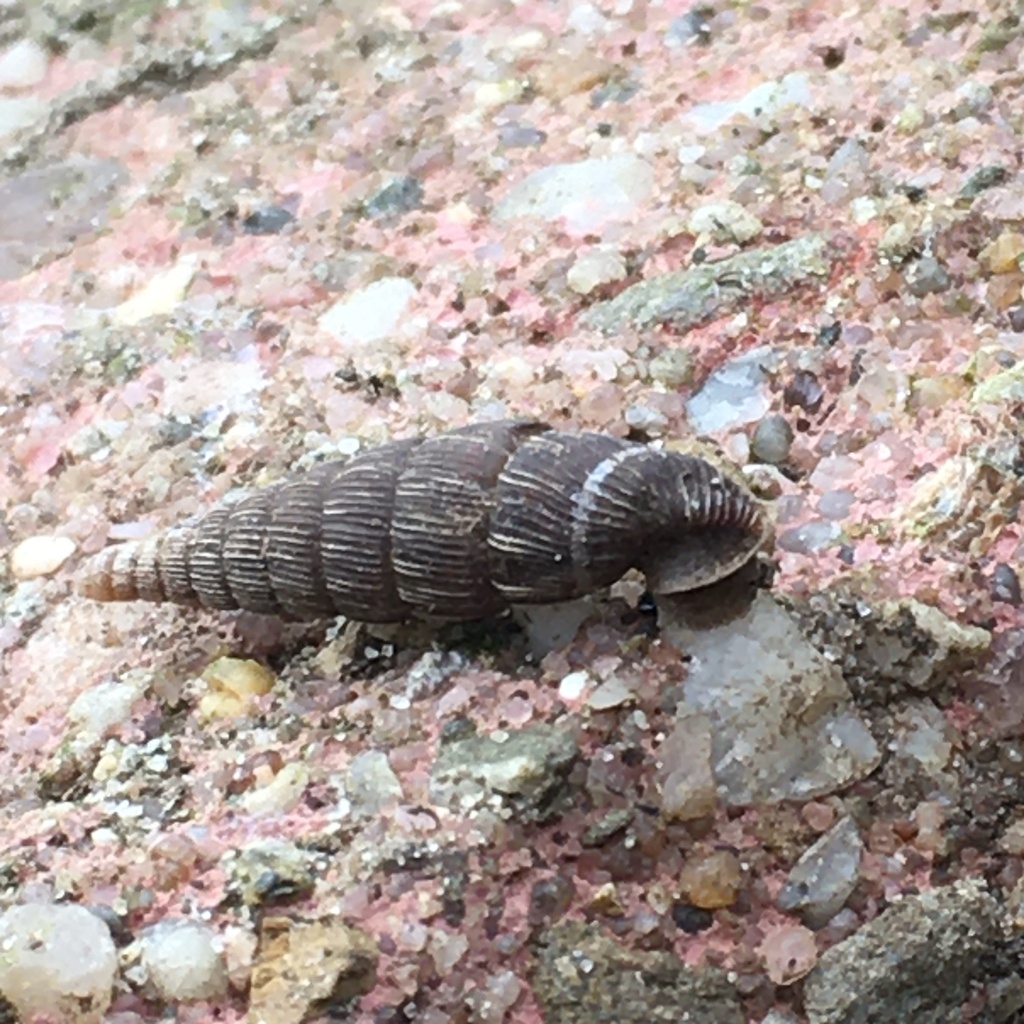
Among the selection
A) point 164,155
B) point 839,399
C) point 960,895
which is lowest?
point 960,895

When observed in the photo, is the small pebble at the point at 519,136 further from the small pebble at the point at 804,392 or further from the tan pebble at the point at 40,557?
the tan pebble at the point at 40,557

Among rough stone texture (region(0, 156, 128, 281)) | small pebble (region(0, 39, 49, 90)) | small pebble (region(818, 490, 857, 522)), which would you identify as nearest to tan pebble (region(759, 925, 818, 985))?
small pebble (region(818, 490, 857, 522))

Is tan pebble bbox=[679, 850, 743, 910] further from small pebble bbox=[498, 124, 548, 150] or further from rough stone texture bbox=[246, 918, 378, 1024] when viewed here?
small pebble bbox=[498, 124, 548, 150]

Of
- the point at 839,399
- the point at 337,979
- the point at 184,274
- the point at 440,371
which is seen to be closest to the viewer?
the point at 337,979

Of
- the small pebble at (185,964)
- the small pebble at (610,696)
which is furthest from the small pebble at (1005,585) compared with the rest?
the small pebble at (185,964)

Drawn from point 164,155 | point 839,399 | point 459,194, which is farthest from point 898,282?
point 164,155

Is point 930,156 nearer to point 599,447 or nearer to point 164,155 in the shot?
point 599,447
